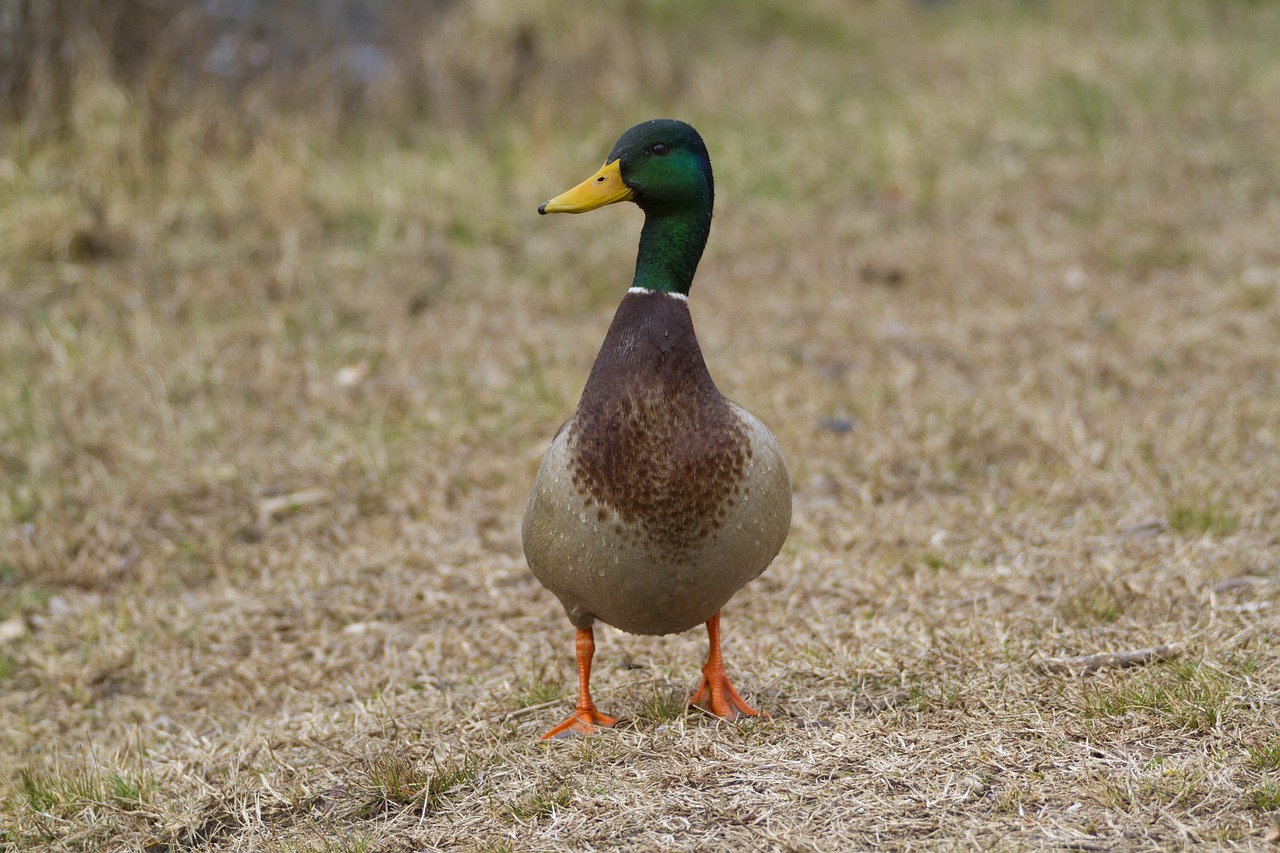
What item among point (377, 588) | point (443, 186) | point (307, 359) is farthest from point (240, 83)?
point (377, 588)

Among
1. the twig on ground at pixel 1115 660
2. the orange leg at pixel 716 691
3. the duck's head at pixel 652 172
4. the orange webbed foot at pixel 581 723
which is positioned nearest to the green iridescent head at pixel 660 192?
the duck's head at pixel 652 172

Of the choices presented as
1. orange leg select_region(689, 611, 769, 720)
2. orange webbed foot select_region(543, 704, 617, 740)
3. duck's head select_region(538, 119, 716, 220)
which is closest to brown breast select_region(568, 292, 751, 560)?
duck's head select_region(538, 119, 716, 220)

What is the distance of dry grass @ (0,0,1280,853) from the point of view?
2.82m

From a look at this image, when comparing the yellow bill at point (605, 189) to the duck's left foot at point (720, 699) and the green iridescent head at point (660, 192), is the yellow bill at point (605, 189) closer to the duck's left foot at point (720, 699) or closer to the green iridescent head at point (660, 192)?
the green iridescent head at point (660, 192)

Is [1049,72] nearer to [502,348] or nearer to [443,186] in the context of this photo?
[443,186]

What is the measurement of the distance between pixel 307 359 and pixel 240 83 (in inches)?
110

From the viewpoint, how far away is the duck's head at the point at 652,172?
298 centimetres

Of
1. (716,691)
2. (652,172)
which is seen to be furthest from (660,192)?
(716,691)

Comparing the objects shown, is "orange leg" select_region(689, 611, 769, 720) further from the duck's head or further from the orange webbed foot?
the duck's head

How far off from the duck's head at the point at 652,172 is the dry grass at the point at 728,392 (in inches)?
45.9

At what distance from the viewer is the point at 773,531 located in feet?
9.77

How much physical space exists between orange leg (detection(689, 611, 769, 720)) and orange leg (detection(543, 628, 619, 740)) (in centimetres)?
22

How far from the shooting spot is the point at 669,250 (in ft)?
9.91

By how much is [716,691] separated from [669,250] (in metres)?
1.01
